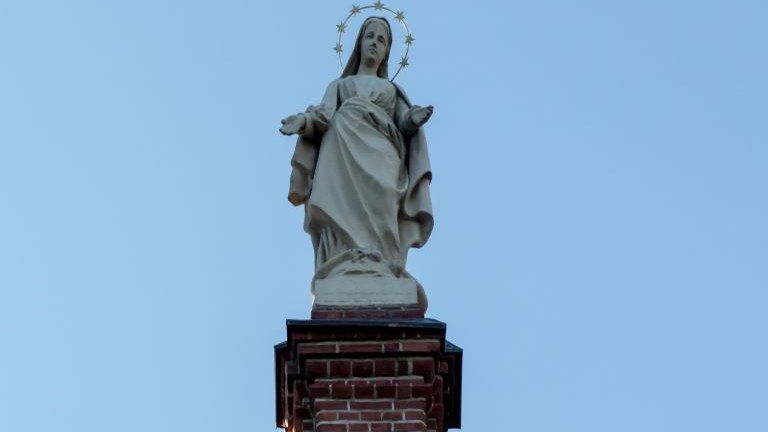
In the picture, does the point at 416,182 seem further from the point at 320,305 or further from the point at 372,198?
the point at 320,305

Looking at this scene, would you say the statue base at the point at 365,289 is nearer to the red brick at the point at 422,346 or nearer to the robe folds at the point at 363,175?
the robe folds at the point at 363,175

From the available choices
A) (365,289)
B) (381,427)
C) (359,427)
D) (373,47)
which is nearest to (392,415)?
(381,427)

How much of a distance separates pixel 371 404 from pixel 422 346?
1.87 ft

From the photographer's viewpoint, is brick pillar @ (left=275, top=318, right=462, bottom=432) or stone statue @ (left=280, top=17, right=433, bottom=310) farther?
stone statue @ (left=280, top=17, right=433, bottom=310)

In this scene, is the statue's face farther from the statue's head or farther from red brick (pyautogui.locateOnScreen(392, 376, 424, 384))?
red brick (pyautogui.locateOnScreen(392, 376, 424, 384))

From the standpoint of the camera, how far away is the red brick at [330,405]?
11.9 metres

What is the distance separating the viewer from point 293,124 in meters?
13.8

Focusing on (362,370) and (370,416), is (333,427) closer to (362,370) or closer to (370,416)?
(370,416)

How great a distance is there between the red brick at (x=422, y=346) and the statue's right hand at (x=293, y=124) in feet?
7.74

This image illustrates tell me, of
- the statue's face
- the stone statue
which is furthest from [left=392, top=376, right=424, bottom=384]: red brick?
the statue's face

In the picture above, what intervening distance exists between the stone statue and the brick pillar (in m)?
0.52

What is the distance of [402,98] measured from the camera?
47.7 ft

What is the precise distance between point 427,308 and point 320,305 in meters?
0.87

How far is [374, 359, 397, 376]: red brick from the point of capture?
39.5 feet
